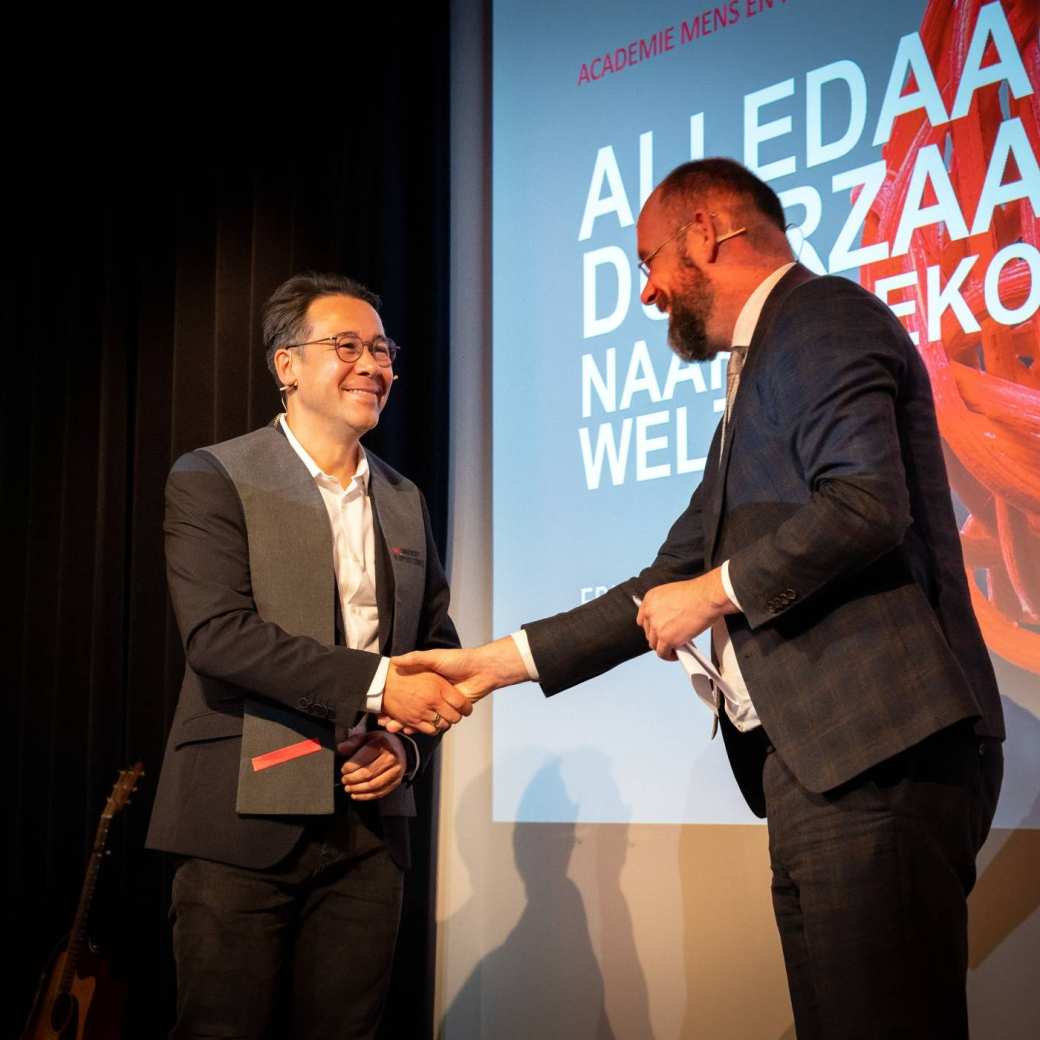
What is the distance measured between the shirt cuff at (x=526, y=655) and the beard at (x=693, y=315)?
1.99 feet

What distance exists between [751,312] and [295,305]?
1138 mm

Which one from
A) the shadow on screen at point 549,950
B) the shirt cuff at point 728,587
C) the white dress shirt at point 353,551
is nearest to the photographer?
the shirt cuff at point 728,587

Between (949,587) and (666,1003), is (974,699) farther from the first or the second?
(666,1003)

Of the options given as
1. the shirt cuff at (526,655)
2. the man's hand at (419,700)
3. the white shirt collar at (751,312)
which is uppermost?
the white shirt collar at (751,312)

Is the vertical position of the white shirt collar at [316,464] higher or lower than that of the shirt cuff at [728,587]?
higher

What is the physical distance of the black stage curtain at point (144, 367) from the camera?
12.8 feet

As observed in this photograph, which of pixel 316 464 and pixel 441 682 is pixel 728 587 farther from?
pixel 316 464

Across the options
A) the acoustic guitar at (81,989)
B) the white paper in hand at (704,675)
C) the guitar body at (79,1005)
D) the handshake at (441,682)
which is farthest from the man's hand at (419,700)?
the guitar body at (79,1005)

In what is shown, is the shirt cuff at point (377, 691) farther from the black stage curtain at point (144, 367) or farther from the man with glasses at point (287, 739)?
the black stage curtain at point (144, 367)

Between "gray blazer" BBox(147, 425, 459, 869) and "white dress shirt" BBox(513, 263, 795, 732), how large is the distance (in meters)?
0.71

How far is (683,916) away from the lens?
3.27 m

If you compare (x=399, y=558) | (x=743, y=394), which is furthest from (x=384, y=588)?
(x=743, y=394)

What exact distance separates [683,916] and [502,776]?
700 millimetres

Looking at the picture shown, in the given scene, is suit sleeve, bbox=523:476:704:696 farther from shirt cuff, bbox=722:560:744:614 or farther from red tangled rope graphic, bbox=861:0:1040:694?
red tangled rope graphic, bbox=861:0:1040:694
